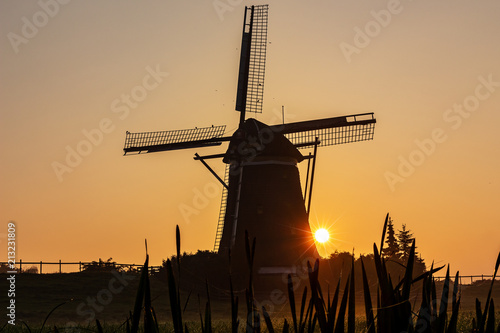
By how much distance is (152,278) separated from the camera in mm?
42906

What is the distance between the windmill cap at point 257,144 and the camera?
3400cm

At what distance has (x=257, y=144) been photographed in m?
34.1

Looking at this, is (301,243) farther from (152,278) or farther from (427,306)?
(427,306)

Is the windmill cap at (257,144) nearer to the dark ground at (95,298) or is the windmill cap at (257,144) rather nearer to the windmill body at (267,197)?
the windmill body at (267,197)

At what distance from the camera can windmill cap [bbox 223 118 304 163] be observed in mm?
34000

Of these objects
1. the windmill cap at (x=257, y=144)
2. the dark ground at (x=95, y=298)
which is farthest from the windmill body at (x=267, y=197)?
the dark ground at (x=95, y=298)

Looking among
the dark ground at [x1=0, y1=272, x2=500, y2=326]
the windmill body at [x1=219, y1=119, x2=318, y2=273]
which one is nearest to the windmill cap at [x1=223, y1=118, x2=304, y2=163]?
the windmill body at [x1=219, y1=119, x2=318, y2=273]

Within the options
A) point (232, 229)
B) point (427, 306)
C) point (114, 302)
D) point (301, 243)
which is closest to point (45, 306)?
point (114, 302)

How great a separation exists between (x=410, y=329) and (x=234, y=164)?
3221cm

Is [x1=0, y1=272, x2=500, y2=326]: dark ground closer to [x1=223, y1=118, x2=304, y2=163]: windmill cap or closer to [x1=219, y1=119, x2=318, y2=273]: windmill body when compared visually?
[x1=219, y1=119, x2=318, y2=273]: windmill body

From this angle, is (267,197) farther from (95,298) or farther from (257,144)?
(95,298)

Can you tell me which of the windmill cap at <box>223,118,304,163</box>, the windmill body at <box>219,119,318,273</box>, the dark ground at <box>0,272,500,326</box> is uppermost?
the windmill cap at <box>223,118,304,163</box>

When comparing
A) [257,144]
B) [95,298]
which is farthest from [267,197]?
[95,298]

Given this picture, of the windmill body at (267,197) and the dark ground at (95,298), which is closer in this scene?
the dark ground at (95,298)
